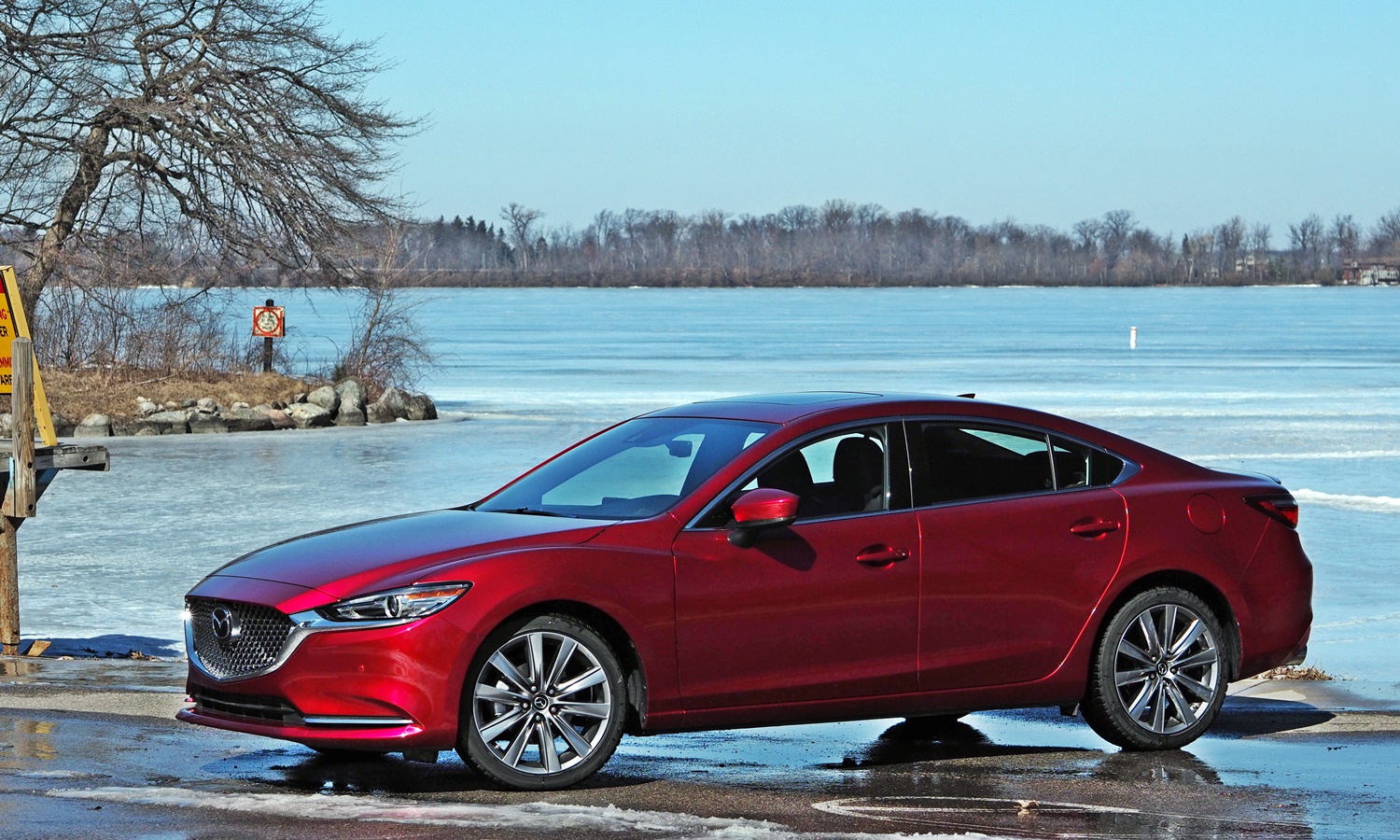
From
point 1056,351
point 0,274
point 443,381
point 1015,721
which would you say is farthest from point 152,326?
point 1056,351

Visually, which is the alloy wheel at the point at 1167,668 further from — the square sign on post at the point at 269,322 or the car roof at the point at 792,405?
the square sign on post at the point at 269,322

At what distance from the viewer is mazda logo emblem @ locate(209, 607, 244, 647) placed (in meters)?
6.63

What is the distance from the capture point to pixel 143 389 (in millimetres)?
31547

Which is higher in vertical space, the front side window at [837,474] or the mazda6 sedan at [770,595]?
the front side window at [837,474]

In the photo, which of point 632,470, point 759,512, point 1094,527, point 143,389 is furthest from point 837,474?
point 143,389

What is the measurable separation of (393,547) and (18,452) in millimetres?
4260

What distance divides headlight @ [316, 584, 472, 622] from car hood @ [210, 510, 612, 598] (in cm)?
4

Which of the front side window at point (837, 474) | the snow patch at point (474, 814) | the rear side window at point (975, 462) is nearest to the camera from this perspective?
the snow patch at point (474, 814)

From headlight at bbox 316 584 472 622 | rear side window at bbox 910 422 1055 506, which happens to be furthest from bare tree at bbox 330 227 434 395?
headlight at bbox 316 584 472 622

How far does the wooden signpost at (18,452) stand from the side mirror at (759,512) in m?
4.58

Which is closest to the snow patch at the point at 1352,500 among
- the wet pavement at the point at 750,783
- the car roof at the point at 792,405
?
the wet pavement at the point at 750,783

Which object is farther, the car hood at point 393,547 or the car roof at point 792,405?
the car roof at point 792,405

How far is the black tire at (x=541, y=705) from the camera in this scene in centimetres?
646

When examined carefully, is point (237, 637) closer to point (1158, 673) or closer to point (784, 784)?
point (784, 784)
